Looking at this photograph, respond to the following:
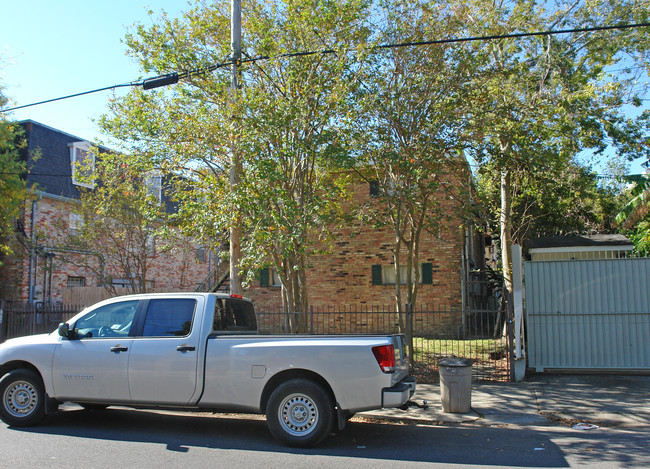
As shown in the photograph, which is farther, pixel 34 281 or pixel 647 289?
pixel 34 281

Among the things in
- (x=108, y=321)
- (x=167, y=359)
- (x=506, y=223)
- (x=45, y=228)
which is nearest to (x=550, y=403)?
(x=167, y=359)

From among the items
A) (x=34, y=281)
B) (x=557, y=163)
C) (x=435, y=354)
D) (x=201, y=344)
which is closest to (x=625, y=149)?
(x=557, y=163)

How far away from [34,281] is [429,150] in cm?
1606

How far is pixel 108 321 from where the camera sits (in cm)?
746

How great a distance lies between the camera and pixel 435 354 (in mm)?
13055

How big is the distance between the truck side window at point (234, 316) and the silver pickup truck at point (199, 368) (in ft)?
0.06

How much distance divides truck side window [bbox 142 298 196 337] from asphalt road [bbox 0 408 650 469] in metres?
1.36

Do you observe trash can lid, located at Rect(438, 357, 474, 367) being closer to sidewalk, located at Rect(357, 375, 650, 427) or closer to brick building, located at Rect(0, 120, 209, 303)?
sidewalk, located at Rect(357, 375, 650, 427)

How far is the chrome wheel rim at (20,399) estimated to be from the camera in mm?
7379

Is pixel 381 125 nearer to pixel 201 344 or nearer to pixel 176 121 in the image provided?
pixel 176 121

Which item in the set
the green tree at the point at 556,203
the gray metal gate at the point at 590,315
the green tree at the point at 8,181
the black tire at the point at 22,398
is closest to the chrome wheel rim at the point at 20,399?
the black tire at the point at 22,398

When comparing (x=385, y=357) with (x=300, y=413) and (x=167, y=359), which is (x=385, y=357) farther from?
(x=167, y=359)

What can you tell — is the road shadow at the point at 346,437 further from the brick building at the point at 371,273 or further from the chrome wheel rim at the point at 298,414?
the brick building at the point at 371,273

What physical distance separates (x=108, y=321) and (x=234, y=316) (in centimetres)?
174
